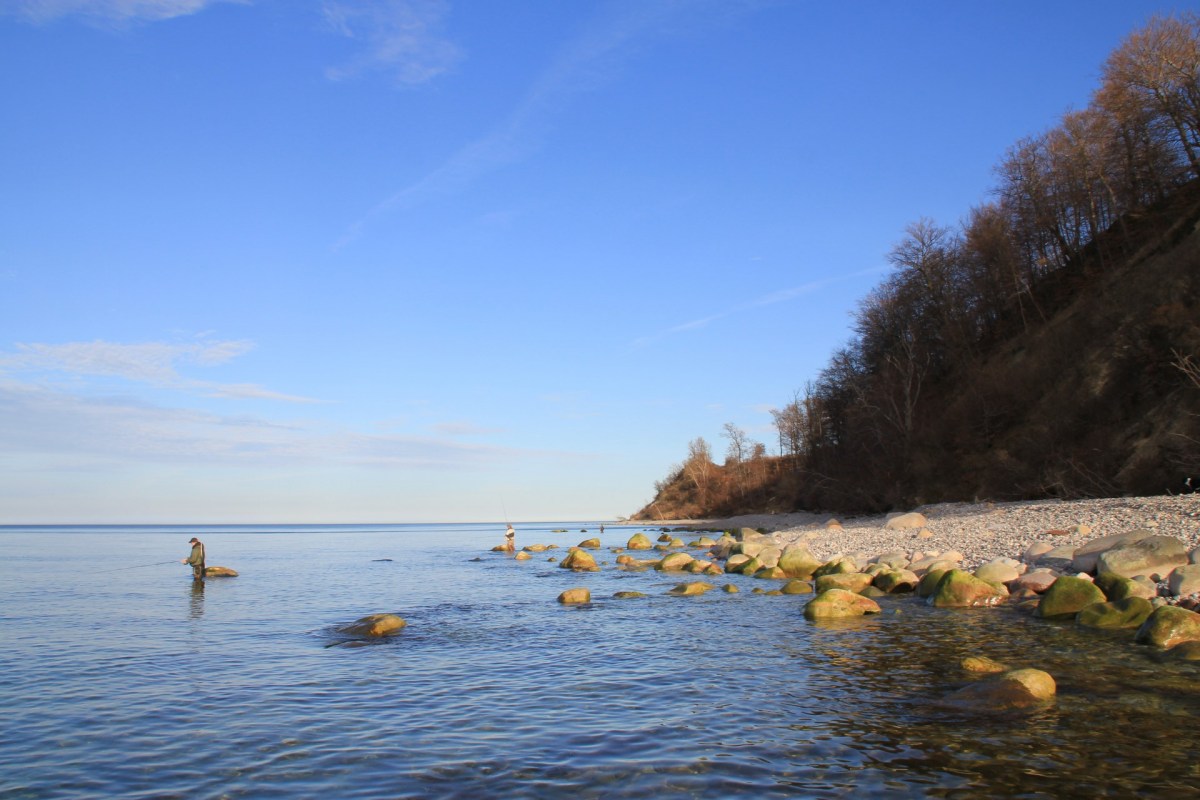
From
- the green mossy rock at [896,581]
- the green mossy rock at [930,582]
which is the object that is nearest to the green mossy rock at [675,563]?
the green mossy rock at [896,581]

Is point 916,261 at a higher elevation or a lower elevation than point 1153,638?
higher

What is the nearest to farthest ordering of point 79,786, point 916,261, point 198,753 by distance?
point 79,786, point 198,753, point 916,261

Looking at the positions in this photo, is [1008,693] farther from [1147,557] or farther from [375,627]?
[375,627]

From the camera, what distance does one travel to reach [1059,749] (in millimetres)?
8562

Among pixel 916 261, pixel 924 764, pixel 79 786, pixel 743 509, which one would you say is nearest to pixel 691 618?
pixel 924 764

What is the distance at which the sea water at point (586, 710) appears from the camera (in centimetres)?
807

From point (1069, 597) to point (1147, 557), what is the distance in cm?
238

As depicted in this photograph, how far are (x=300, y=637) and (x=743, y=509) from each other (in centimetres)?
8972

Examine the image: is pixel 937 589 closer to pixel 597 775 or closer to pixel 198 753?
pixel 597 775

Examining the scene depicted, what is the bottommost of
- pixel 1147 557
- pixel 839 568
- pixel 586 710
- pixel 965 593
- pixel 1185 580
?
pixel 586 710

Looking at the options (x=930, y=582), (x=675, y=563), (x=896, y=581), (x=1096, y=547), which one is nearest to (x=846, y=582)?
(x=896, y=581)

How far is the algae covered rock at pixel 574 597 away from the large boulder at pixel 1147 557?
1431 cm

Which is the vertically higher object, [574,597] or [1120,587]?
[1120,587]

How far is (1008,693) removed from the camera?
34.6 ft
